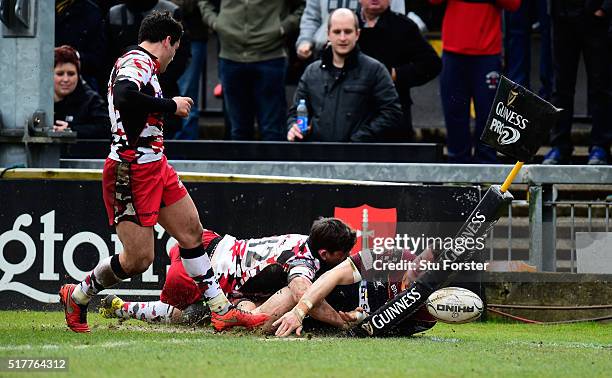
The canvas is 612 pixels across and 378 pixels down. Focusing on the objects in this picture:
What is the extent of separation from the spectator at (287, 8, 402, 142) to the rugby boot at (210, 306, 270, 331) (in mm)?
3536

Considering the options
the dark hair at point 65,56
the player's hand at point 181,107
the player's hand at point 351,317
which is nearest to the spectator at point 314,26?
the dark hair at point 65,56

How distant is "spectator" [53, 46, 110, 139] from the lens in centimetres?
1327

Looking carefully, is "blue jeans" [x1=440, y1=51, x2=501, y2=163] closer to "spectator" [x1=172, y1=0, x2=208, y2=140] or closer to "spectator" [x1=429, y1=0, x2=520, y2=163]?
"spectator" [x1=429, y1=0, x2=520, y2=163]

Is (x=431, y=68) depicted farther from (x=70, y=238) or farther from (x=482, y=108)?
(x=70, y=238)

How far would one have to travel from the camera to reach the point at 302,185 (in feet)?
37.4

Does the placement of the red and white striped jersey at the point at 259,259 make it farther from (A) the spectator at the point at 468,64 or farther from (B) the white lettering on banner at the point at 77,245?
(A) the spectator at the point at 468,64

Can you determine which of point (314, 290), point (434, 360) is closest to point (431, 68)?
point (314, 290)

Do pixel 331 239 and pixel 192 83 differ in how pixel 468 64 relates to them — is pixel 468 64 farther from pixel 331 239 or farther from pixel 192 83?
pixel 331 239

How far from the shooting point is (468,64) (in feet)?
45.6

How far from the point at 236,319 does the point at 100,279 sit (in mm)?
964

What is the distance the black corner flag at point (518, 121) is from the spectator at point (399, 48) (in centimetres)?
402

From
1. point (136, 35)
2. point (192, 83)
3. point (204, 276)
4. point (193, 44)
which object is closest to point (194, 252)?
point (204, 276)

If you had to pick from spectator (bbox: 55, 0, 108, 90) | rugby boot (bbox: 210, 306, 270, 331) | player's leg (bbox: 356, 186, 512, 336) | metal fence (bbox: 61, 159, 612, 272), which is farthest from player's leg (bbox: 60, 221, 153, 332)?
spectator (bbox: 55, 0, 108, 90)

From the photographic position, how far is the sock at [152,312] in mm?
10398
